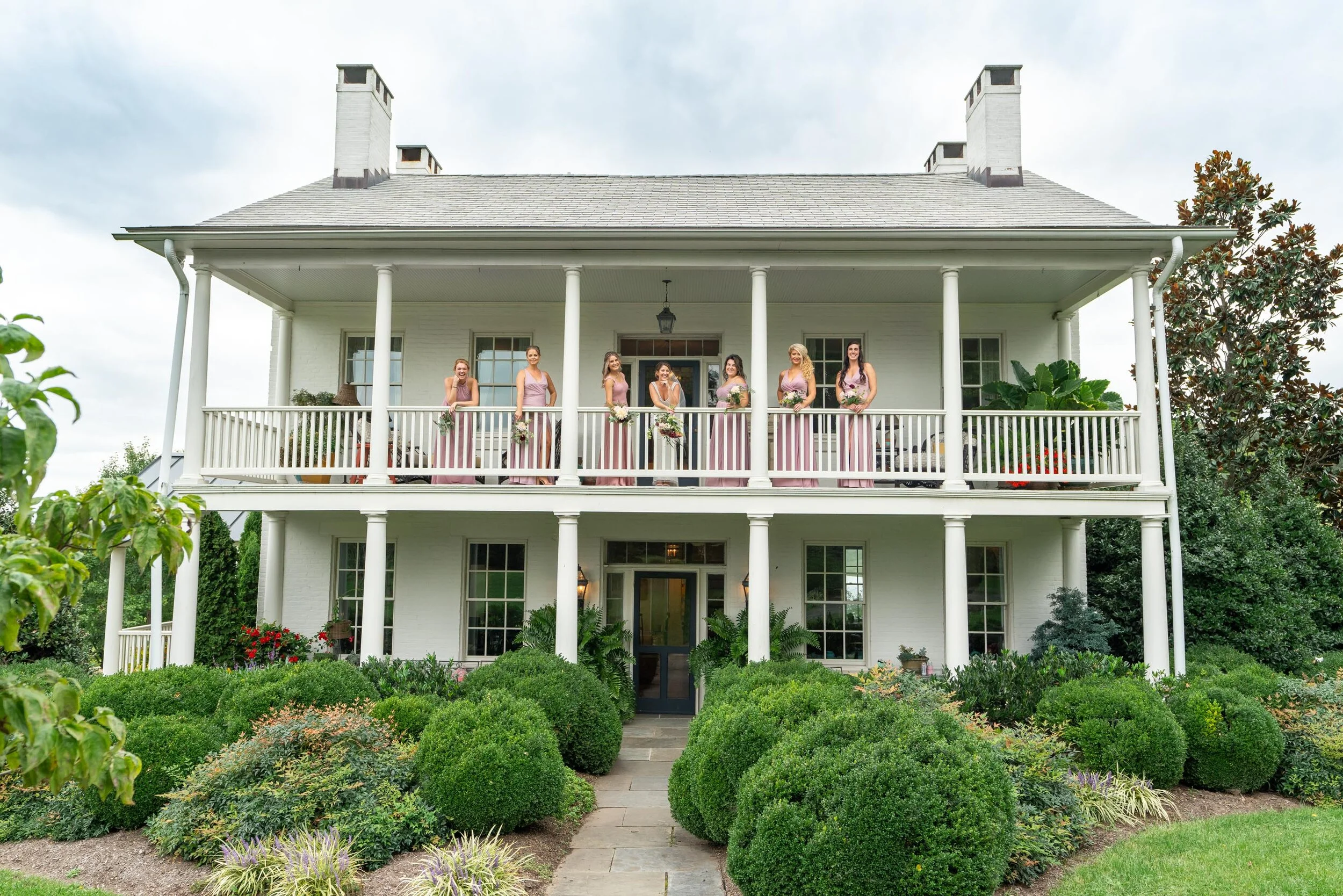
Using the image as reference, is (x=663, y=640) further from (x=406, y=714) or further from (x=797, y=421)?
(x=406, y=714)

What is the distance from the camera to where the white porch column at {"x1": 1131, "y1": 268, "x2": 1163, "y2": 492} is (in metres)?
10.7

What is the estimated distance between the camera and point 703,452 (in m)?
11.0

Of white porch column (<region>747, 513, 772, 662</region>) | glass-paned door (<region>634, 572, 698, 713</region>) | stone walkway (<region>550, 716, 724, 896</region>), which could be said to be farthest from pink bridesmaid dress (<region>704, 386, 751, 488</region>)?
stone walkway (<region>550, 716, 724, 896</region>)

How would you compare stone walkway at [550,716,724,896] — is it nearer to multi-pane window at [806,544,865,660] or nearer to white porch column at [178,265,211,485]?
multi-pane window at [806,544,865,660]

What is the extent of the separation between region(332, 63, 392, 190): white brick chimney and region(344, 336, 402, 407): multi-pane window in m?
2.49

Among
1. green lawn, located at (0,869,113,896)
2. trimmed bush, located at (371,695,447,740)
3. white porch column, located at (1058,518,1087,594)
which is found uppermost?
white porch column, located at (1058,518,1087,594)

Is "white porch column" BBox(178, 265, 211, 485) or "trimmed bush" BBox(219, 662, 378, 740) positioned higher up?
"white porch column" BBox(178, 265, 211, 485)

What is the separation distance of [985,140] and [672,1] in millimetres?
5248

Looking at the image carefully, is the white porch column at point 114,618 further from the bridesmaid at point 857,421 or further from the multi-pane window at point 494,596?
the bridesmaid at point 857,421

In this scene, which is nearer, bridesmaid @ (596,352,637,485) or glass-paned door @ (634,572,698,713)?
→ bridesmaid @ (596,352,637,485)

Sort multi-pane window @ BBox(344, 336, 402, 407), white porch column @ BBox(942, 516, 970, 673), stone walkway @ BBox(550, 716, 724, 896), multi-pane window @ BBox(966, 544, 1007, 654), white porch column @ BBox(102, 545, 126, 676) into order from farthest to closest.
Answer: multi-pane window @ BBox(344, 336, 402, 407) < multi-pane window @ BBox(966, 544, 1007, 654) < white porch column @ BBox(102, 545, 126, 676) < white porch column @ BBox(942, 516, 970, 673) < stone walkway @ BBox(550, 716, 724, 896)

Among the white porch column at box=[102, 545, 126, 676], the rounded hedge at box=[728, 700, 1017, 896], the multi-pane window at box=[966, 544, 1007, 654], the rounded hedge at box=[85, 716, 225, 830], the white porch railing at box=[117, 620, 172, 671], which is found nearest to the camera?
the rounded hedge at box=[728, 700, 1017, 896]

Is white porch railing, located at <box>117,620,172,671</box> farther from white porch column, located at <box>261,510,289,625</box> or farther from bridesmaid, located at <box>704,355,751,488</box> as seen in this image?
bridesmaid, located at <box>704,355,751,488</box>

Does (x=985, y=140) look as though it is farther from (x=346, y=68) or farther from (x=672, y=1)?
(x=346, y=68)
